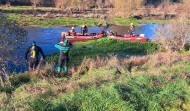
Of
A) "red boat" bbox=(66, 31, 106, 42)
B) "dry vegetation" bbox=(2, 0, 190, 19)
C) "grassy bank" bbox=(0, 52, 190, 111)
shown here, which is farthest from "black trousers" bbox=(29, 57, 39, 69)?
"dry vegetation" bbox=(2, 0, 190, 19)

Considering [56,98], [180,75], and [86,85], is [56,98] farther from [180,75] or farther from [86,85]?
[180,75]

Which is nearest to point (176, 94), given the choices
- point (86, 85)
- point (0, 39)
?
point (86, 85)

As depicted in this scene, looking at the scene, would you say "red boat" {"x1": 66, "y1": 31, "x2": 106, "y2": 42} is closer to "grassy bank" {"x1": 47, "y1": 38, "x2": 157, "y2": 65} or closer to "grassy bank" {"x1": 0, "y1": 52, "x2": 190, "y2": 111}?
"grassy bank" {"x1": 47, "y1": 38, "x2": 157, "y2": 65}

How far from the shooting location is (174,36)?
48.3 feet

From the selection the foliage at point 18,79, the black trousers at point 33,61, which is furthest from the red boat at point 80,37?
the foliage at point 18,79

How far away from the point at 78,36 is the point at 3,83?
12.8m

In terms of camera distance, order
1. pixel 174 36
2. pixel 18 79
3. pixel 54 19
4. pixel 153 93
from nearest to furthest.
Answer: pixel 153 93 < pixel 18 79 < pixel 174 36 < pixel 54 19

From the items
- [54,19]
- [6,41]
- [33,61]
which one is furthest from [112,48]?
[54,19]

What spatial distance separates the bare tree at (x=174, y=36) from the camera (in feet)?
47.3

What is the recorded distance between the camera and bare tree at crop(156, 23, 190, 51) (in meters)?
14.4

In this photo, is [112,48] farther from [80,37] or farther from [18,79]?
[18,79]

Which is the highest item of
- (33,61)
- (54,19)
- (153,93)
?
Result: (54,19)

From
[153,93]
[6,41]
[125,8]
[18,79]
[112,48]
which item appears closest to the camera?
[153,93]

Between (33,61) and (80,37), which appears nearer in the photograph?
(33,61)
